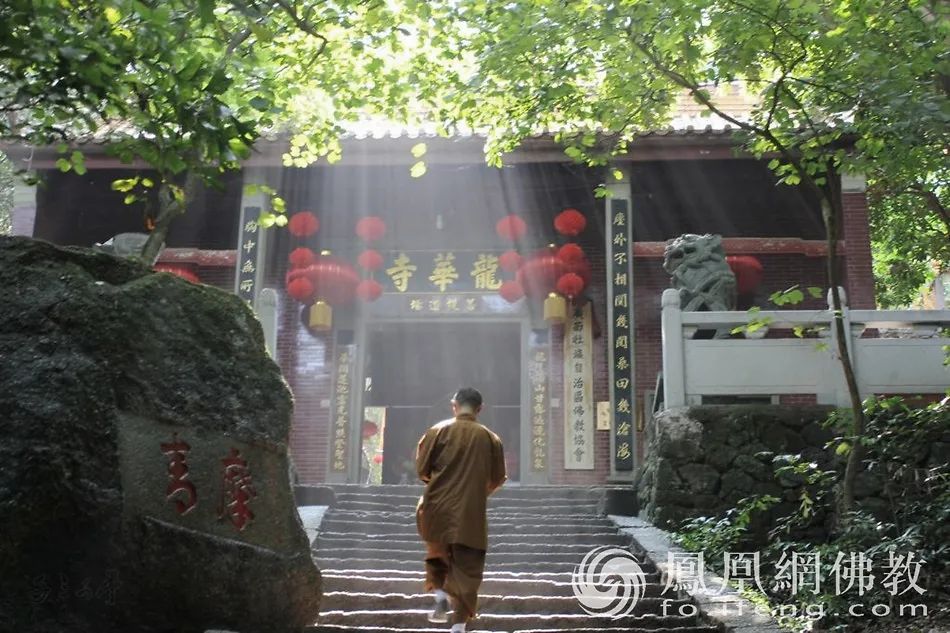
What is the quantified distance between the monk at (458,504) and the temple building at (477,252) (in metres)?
5.39

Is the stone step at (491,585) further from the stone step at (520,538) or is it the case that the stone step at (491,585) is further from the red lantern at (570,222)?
the red lantern at (570,222)

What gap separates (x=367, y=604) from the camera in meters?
5.64

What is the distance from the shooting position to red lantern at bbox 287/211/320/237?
10.8 meters

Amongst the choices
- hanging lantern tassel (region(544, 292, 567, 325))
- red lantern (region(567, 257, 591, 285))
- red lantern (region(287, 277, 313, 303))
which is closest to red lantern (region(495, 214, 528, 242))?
red lantern (region(567, 257, 591, 285))

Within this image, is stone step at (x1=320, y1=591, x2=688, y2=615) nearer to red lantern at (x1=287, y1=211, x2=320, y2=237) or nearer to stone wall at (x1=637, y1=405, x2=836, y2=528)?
stone wall at (x1=637, y1=405, x2=836, y2=528)

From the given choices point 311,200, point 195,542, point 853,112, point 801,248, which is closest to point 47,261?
point 195,542

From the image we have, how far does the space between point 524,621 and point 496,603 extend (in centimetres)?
43

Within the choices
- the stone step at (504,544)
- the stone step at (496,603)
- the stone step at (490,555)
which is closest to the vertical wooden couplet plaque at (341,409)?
the stone step at (504,544)

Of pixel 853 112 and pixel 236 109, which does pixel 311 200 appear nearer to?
pixel 236 109

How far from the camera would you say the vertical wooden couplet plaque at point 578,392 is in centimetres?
1082

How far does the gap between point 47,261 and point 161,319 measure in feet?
1.70

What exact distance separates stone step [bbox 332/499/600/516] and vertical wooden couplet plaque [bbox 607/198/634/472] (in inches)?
50.3

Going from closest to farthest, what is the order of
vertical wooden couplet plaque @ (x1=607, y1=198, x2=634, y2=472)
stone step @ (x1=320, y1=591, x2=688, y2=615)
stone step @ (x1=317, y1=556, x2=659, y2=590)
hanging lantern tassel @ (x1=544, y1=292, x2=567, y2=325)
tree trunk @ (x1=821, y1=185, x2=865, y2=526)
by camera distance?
stone step @ (x1=320, y1=591, x2=688, y2=615)
tree trunk @ (x1=821, y1=185, x2=865, y2=526)
stone step @ (x1=317, y1=556, x2=659, y2=590)
vertical wooden couplet plaque @ (x1=607, y1=198, x2=634, y2=472)
hanging lantern tassel @ (x1=544, y1=292, x2=567, y2=325)


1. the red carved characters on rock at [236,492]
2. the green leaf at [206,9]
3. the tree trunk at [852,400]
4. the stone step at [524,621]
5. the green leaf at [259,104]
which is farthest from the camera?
the tree trunk at [852,400]
